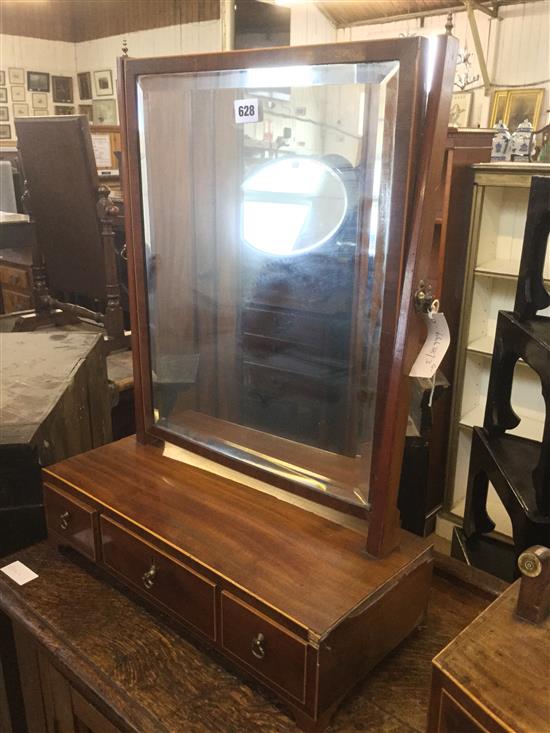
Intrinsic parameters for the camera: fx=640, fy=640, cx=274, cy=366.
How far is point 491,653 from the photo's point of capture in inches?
22.7

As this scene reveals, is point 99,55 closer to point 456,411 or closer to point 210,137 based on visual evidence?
point 456,411

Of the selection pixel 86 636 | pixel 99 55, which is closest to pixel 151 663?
pixel 86 636

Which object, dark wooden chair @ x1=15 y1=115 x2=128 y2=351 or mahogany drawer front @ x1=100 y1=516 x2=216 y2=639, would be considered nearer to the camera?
mahogany drawer front @ x1=100 y1=516 x2=216 y2=639

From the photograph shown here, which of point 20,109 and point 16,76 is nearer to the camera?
point 16,76

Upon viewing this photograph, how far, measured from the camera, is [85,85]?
6789mm

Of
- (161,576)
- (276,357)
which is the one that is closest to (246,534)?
(161,576)

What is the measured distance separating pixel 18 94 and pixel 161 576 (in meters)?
6.93

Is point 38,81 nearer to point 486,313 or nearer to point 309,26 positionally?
point 309,26

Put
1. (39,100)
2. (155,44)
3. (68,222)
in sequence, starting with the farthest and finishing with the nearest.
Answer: (39,100) → (155,44) → (68,222)

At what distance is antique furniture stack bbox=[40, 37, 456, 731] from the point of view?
2.20 feet

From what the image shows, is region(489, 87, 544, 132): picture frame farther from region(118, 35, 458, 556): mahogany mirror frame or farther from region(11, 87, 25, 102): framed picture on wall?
region(11, 87, 25, 102): framed picture on wall

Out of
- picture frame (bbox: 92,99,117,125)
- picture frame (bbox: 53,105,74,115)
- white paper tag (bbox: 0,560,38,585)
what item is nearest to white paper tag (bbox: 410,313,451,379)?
white paper tag (bbox: 0,560,38,585)

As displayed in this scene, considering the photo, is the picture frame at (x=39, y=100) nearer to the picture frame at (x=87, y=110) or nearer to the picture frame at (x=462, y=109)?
the picture frame at (x=87, y=110)

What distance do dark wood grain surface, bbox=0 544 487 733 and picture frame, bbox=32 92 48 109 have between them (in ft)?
22.3
